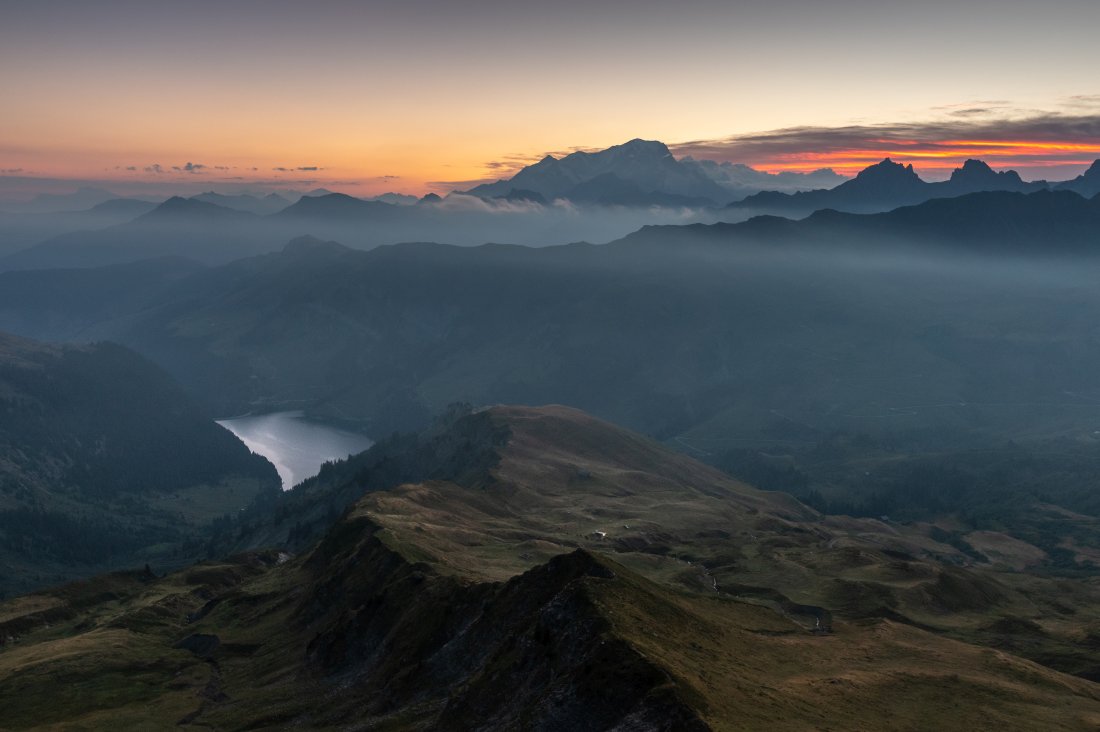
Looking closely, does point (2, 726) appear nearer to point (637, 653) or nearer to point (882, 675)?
point (637, 653)

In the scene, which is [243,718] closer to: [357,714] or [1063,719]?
[357,714]

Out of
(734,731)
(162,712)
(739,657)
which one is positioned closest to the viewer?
(734,731)

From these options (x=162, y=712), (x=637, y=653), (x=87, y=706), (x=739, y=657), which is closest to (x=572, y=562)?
(x=739, y=657)

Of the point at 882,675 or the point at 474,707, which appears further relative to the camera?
the point at 882,675

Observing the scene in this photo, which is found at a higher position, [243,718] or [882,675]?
[882,675]

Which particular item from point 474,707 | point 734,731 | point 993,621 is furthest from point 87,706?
point 993,621

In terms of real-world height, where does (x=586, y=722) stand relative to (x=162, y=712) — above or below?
above

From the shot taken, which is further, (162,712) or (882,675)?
(162,712)

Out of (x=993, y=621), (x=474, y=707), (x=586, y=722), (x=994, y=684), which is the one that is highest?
(x=586, y=722)

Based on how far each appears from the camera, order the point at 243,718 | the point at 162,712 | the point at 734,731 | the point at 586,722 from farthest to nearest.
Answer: the point at 162,712 → the point at 243,718 → the point at 586,722 → the point at 734,731
